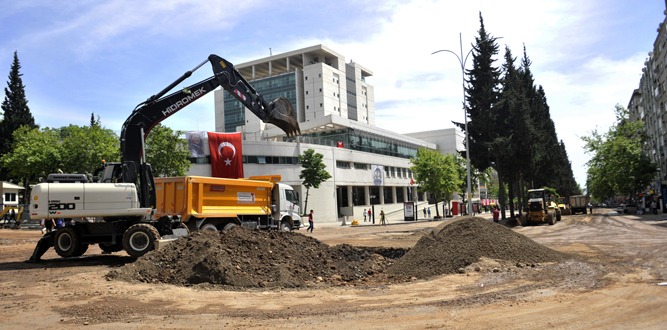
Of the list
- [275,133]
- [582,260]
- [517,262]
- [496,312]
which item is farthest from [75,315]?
[275,133]

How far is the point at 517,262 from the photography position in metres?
11.8

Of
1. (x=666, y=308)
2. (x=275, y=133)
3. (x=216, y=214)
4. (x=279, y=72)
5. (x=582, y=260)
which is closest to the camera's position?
(x=666, y=308)

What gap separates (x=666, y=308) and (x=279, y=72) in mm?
102299

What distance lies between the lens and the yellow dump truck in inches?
671

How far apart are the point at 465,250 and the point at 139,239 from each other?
397 inches

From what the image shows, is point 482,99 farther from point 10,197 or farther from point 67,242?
point 10,197

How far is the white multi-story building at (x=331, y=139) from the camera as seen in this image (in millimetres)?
49156

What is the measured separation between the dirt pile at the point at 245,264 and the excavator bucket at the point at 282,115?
264 inches

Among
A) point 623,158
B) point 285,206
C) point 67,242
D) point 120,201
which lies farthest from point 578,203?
point 67,242

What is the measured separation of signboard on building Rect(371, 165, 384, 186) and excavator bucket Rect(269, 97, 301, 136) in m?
42.5

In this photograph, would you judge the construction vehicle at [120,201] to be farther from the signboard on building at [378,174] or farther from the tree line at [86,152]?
the signboard on building at [378,174]

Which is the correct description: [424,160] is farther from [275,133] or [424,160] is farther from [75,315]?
[75,315]

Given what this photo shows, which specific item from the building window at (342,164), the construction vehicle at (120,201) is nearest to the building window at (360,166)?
the building window at (342,164)

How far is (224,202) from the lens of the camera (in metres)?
18.7
